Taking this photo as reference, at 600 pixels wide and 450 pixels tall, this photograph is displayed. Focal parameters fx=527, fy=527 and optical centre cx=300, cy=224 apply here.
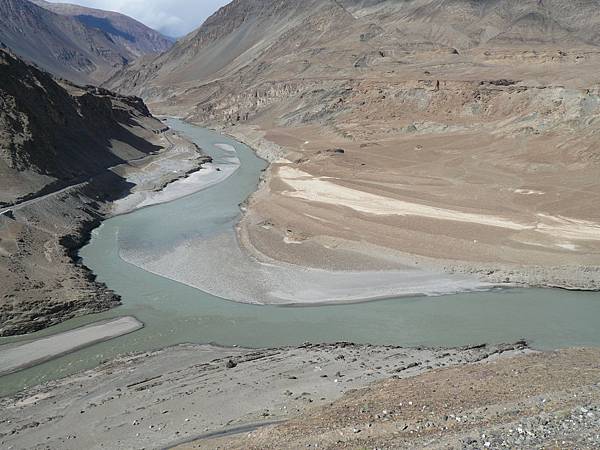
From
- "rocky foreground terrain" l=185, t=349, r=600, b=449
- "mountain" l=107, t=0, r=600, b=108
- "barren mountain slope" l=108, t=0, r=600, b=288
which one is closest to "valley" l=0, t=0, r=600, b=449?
"rocky foreground terrain" l=185, t=349, r=600, b=449

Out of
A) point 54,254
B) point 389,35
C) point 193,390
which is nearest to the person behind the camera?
point 193,390

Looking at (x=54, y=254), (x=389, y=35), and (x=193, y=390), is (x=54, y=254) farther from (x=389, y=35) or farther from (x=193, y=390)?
(x=389, y=35)

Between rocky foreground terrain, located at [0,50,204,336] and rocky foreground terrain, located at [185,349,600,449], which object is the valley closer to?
rocky foreground terrain, located at [185,349,600,449]

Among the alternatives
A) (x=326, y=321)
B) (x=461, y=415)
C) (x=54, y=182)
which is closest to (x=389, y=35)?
(x=54, y=182)

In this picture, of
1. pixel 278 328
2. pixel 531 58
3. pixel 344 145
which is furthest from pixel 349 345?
pixel 531 58

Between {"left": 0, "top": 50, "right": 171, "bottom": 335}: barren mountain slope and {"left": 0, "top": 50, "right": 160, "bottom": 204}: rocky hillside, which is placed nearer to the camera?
{"left": 0, "top": 50, "right": 171, "bottom": 335}: barren mountain slope

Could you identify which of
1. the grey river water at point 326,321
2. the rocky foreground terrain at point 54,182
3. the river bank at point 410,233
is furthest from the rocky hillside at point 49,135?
the river bank at point 410,233
